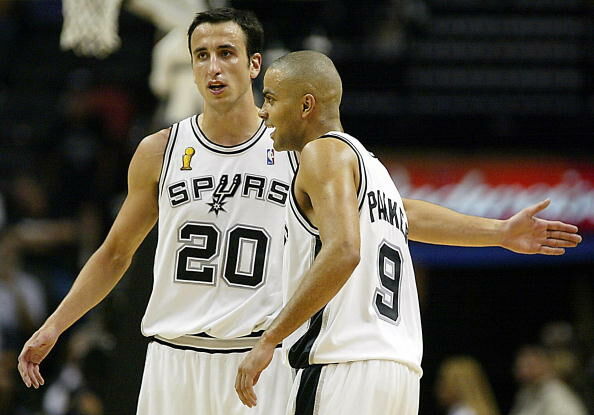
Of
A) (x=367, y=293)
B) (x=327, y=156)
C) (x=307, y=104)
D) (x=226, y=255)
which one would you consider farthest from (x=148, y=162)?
(x=367, y=293)

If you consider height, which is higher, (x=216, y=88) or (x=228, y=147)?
(x=216, y=88)

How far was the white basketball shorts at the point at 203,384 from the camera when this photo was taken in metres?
5.30

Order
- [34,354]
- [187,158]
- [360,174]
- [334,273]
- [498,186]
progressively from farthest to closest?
[498,186] → [187,158] → [34,354] → [360,174] → [334,273]

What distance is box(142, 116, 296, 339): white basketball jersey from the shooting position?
5371 millimetres

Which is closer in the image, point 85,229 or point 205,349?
point 205,349

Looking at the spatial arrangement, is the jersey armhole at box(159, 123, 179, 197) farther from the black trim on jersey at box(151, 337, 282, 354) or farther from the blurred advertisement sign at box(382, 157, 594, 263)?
the blurred advertisement sign at box(382, 157, 594, 263)

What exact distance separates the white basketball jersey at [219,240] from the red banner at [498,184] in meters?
5.82

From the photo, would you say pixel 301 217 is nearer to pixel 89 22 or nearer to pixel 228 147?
pixel 228 147

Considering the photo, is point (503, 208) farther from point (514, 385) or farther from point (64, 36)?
point (64, 36)

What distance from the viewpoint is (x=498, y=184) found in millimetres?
11320

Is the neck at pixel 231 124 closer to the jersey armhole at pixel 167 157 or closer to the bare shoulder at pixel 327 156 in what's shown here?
the jersey armhole at pixel 167 157

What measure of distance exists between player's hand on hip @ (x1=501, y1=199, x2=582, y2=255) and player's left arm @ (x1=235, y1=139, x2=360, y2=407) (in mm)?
1175

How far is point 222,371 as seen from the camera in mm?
5371

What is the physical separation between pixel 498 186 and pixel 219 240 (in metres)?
6.35
